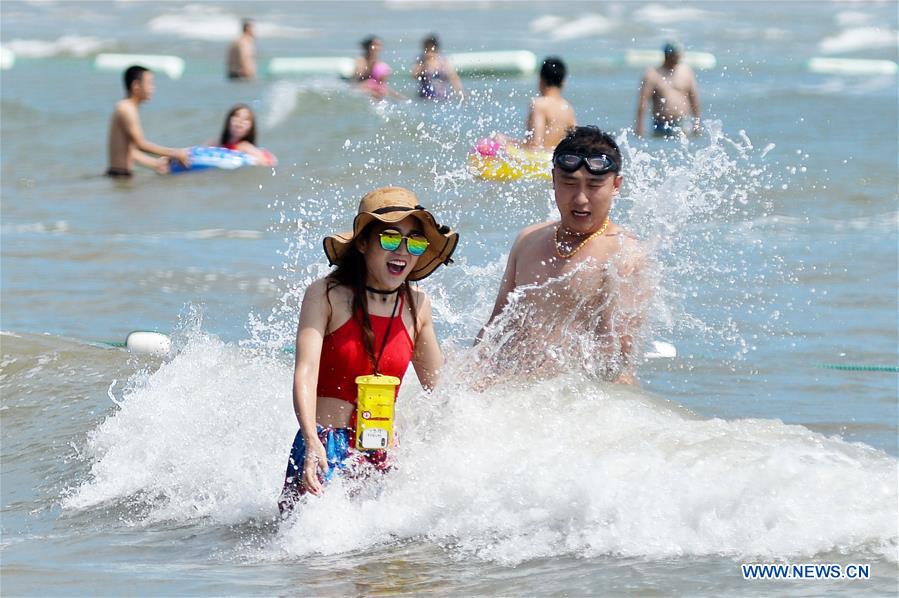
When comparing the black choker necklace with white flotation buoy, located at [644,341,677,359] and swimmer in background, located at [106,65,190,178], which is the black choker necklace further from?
swimmer in background, located at [106,65,190,178]

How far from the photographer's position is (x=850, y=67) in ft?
84.7

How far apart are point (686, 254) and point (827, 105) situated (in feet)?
38.5

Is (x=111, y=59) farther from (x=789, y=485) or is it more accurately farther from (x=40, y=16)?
(x=789, y=485)

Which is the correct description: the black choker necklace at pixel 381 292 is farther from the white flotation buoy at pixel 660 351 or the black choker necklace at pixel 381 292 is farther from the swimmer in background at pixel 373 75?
the swimmer in background at pixel 373 75

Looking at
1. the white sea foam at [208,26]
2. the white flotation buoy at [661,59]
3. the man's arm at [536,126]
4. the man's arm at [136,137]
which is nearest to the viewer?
the man's arm at [536,126]

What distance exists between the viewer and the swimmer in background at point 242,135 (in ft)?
50.3

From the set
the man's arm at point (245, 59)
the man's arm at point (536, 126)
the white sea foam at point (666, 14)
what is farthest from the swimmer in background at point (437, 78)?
the white sea foam at point (666, 14)

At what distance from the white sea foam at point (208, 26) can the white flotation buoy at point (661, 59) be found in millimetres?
10037

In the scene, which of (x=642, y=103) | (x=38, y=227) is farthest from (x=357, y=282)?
(x=642, y=103)

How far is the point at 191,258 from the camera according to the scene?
37.3ft

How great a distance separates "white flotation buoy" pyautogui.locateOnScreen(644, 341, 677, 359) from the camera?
25.8 ft

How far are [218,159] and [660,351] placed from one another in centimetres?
830

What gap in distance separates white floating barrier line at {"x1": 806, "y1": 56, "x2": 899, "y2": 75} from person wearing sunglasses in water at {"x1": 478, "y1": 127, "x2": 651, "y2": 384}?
21.1 m

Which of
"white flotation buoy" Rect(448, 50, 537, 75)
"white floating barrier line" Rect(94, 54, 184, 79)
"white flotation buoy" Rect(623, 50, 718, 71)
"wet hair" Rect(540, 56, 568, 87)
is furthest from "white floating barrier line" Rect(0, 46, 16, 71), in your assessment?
"wet hair" Rect(540, 56, 568, 87)
